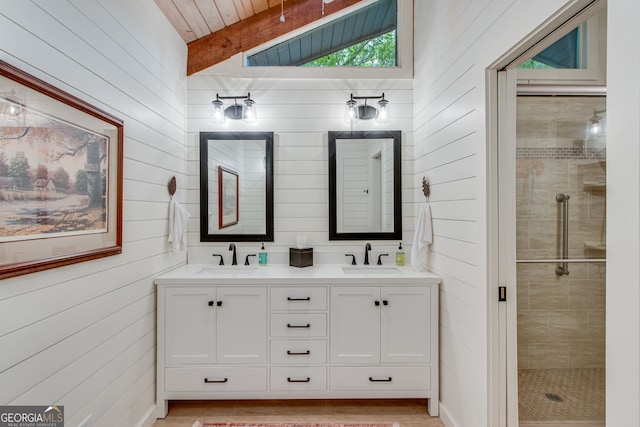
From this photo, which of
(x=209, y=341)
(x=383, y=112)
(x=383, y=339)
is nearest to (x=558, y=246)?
(x=383, y=339)

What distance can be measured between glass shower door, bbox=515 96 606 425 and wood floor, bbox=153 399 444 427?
0.75 m

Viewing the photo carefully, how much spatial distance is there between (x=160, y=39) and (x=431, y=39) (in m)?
1.92

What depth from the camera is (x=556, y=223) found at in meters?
1.90

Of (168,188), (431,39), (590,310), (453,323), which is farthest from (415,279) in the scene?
(168,188)

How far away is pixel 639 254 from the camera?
0.82 metres

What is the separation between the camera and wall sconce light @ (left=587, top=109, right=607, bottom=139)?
5.78 feet


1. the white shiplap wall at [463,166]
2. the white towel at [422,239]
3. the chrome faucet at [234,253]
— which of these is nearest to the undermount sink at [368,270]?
the white towel at [422,239]

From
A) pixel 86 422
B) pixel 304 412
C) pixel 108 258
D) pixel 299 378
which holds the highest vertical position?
pixel 108 258

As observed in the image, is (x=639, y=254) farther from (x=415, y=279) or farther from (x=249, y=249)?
(x=249, y=249)

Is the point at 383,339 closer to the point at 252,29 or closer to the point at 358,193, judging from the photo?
the point at 358,193

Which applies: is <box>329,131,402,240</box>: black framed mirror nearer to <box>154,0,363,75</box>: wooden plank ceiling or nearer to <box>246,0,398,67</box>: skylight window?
<box>246,0,398,67</box>: skylight window

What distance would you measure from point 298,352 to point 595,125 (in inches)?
90.7

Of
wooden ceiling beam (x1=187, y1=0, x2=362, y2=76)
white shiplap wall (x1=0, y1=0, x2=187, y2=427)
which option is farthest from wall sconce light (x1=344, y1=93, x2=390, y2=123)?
white shiplap wall (x1=0, y1=0, x2=187, y2=427)

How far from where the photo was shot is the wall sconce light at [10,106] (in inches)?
40.7
